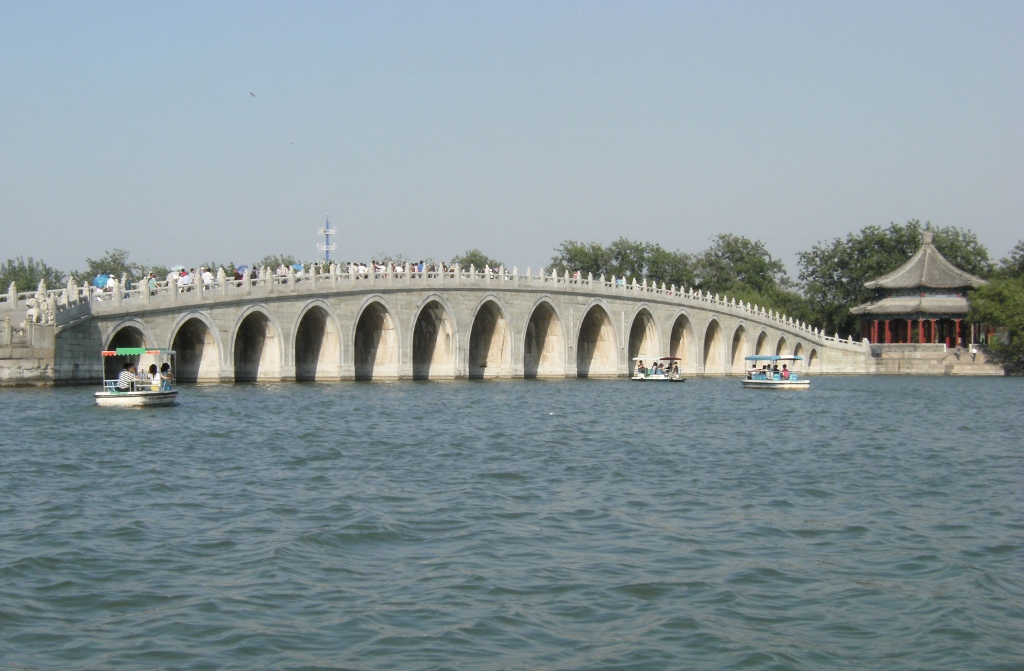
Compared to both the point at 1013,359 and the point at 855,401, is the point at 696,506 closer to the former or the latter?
the point at 855,401

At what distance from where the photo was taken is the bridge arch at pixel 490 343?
45.9 metres

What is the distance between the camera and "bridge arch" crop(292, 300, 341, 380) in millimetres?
38875

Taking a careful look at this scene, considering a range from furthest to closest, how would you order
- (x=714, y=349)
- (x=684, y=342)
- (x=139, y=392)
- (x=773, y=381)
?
(x=714, y=349) → (x=684, y=342) → (x=773, y=381) → (x=139, y=392)

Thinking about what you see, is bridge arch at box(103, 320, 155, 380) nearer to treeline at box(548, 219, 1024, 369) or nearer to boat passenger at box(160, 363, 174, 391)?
boat passenger at box(160, 363, 174, 391)

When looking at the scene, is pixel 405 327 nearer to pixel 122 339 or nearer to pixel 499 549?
pixel 122 339

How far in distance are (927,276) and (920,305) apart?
5.97 feet

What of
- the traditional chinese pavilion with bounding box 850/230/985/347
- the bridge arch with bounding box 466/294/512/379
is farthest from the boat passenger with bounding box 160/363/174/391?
the traditional chinese pavilion with bounding box 850/230/985/347

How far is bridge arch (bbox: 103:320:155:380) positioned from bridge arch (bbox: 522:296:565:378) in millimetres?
19146

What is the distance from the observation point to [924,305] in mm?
65062

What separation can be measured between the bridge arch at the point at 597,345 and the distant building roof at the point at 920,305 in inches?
856

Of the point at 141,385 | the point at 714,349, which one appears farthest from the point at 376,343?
the point at 714,349

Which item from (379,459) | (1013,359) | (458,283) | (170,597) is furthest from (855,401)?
(170,597)

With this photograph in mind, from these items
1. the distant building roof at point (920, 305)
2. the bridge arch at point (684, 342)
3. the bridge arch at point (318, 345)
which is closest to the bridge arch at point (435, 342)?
the bridge arch at point (318, 345)

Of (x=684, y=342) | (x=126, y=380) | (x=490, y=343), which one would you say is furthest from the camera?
(x=684, y=342)
